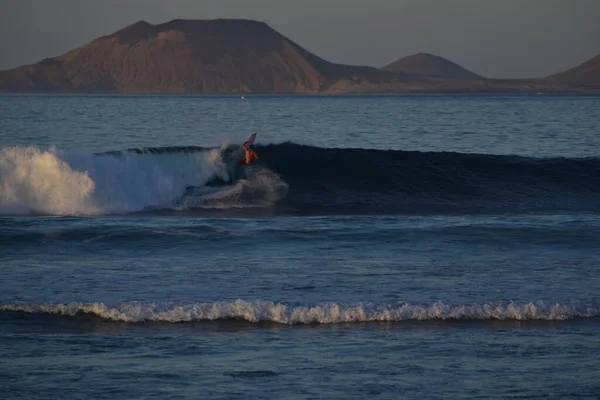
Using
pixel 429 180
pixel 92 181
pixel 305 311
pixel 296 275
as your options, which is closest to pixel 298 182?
pixel 429 180

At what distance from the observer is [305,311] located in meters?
9.86

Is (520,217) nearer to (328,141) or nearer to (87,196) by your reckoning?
(87,196)

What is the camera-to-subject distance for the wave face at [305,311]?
386 inches

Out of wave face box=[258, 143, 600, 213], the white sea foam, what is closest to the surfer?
the white sea foam

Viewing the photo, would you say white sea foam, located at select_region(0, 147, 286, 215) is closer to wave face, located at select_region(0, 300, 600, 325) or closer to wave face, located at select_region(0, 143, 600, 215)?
wave face, located at select_region(0, 143, 600, 215)

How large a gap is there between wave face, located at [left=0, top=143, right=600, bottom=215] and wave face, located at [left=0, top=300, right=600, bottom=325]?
9917mm

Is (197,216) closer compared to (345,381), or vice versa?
(345,381)

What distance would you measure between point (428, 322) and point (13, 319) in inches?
179

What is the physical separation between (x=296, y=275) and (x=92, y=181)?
33.0 ft

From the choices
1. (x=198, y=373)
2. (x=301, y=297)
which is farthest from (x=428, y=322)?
(x=198, y=373)

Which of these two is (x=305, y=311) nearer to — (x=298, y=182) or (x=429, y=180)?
(x=298, y=182)

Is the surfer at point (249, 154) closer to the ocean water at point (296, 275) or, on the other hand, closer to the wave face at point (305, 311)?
the ocean water at point (296, 275)

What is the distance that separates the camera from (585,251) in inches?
565

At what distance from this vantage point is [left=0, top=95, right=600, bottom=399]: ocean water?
781 cm
